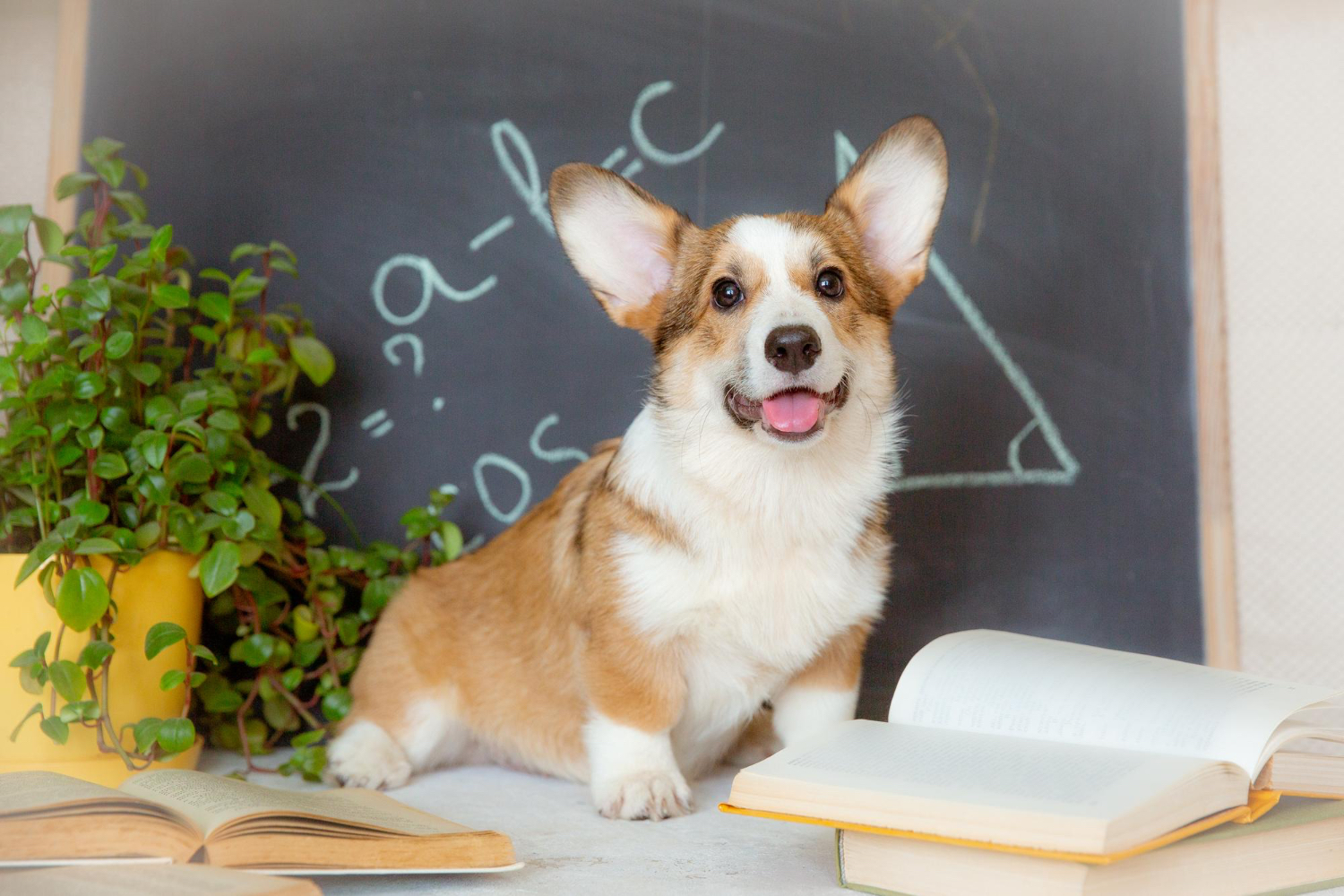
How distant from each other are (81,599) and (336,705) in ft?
1.77

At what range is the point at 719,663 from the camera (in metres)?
1.65

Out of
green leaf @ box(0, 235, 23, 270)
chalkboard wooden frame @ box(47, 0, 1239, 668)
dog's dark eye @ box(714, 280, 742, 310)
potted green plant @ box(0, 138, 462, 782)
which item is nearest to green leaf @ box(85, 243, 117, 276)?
potted green plant @ box(0, 138, 462, 782)

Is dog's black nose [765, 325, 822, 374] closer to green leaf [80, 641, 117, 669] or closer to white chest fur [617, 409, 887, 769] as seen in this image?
white chest fur [617, 409, 887, 769]

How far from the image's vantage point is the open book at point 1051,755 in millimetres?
1010

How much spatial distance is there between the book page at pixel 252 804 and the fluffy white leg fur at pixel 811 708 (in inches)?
24.8

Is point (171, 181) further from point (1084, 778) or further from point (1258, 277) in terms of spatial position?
point (1258, 277)

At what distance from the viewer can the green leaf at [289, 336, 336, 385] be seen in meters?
2.08

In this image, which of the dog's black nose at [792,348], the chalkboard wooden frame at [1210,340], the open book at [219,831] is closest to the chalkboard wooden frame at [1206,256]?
the chalkboard wooden frame at [1210,340]

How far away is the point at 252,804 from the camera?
3.73ft

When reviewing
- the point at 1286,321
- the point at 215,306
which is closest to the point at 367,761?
the point at 215,306

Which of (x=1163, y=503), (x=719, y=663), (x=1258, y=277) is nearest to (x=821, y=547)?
(x=719, y=663)

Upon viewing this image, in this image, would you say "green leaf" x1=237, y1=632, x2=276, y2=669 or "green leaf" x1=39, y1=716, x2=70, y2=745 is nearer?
"green leaf" x1=39, y1=716, x2=70, y2=745

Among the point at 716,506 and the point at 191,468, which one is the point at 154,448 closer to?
the point at 191,468

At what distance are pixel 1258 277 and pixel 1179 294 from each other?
0.61ft
